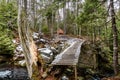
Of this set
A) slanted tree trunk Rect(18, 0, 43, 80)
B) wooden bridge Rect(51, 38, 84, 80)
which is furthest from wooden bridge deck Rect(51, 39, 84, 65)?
slanted tree trunk Rect(18, 0, 43, 80)

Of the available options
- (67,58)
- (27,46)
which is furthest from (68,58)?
(27,46)

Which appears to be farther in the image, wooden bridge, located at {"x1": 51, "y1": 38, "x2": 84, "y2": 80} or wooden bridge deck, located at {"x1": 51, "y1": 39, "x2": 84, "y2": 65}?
wooden bridge deck, located at {"x1": 51, "y1": 39, "x2": 84, "y2": 65}

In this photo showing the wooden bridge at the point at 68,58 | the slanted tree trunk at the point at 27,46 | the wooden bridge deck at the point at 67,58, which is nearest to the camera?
the slanted tree trunk at the point at 27,46

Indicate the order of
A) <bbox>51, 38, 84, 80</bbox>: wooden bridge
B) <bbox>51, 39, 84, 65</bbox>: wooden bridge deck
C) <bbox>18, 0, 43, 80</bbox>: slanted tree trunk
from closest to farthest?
<bbox>18, 0, 43, 80</bbox>: slanted tree trunk → <bbox>51, 38, 84, 80</bbox>: wooden bridge → <bbox>51, 39, 84, 65</bbox>: wooden bridge deck

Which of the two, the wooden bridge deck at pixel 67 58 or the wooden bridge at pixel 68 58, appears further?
the wooden bridge deck at pixel 67 58

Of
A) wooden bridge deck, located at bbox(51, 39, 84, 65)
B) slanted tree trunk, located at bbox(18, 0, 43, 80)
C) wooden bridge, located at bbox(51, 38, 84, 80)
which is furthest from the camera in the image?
wooden bridge deck, located at bbox(51, 39, 84, 65)

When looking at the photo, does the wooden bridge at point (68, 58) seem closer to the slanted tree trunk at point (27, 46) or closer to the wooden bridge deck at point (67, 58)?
the wooden bridge deck at point (67, 58)

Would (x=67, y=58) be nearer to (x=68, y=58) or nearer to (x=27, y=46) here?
(x=68, y=58)

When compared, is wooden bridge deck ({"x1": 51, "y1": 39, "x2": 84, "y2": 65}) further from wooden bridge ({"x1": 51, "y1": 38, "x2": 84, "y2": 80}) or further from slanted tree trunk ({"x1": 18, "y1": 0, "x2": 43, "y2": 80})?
slanted tree trunk ({"x1": 18, "y1": 0, "x2": 43, "y2": 80})

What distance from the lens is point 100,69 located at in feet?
53.9

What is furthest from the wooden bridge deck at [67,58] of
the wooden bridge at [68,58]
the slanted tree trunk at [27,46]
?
the slanted tree trunk at [27,46]

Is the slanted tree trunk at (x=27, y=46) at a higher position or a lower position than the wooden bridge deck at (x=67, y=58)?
higher

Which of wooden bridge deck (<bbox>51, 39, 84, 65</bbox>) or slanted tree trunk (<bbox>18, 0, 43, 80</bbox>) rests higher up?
slanted tree trunk (<bbox>18, 0, 43, 80</bbox>)

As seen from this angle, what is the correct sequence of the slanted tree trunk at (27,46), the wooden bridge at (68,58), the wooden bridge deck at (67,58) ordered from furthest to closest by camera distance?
the wooden bridge deck at (67,58)
the wooden bridge at (68,58)
the slanted tree trunk at (27,46)
